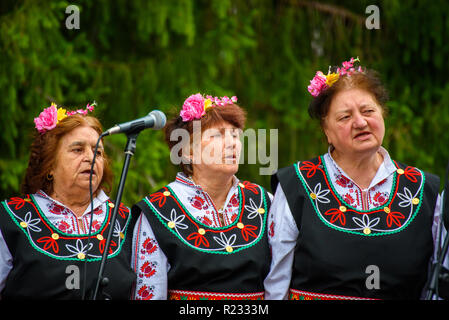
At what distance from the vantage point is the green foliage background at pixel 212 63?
17.3 ft

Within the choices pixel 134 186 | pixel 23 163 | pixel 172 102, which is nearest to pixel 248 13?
pixel 172 102

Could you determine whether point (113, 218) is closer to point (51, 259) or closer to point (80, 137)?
point (51, 259)

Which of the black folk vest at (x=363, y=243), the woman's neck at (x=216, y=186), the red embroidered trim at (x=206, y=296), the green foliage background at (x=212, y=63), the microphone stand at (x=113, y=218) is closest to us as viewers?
the microphone stand at (x=113, y=218)

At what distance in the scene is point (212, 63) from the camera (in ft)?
20.3

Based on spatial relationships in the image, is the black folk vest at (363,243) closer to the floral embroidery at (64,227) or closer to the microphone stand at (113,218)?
the microphone stand at (113,218)

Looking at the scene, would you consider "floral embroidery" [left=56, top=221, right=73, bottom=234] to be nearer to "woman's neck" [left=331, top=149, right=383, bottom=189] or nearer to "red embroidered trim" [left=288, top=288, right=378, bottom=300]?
"red embroidered trim" [left=288, top=288, right=378, bottom=300]

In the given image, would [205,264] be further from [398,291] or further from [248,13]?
[248,13]

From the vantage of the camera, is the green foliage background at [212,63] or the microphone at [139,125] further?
the green foliage background at [212,63]

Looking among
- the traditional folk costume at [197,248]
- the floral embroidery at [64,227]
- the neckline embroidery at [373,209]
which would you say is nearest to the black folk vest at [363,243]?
the neckline embroidery at [373,209]

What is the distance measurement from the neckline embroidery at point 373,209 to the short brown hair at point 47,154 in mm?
1192

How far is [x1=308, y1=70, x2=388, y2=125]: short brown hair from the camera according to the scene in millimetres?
3420

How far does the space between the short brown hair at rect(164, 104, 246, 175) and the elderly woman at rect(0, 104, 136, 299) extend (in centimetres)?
Answer: 41

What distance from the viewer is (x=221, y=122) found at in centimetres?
354

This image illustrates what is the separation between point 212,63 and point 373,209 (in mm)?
3197
